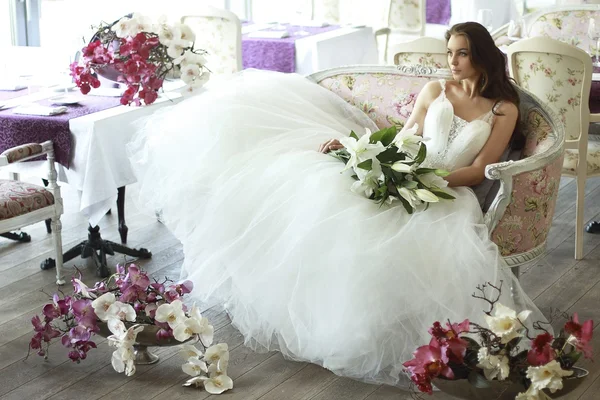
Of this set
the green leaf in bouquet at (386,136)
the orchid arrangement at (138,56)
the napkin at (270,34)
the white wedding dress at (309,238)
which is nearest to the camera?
the white wedding dress at (309,238)

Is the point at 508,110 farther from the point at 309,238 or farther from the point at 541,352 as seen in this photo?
the point at 541,352

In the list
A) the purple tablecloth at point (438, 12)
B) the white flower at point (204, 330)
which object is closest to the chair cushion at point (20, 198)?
the white flower at point (204, 330)

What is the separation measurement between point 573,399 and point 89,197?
77.1 inches

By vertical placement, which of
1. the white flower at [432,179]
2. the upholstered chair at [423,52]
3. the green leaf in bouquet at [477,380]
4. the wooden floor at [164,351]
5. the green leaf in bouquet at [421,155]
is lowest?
the wooden floor at [164,351]

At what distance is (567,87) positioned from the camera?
392 centimetres

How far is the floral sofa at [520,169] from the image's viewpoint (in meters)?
3.03

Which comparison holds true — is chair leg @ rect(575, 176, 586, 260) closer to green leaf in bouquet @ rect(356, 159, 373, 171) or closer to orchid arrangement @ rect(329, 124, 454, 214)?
orchid arrangement @ rect(329, 124, 454, 214)

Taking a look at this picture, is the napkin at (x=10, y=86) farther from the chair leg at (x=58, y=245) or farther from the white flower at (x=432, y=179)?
the white flower at (x=432, y=179)

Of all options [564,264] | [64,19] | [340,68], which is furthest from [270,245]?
[64,19]

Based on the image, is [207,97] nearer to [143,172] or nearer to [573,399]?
[143,172]

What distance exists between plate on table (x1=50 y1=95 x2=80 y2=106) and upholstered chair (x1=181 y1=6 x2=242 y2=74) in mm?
1555

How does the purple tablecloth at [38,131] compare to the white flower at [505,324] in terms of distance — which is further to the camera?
the purple tablecloth at [38,131]

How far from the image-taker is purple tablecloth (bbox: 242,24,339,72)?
221 inches

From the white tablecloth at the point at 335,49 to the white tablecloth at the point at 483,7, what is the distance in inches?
75.0
